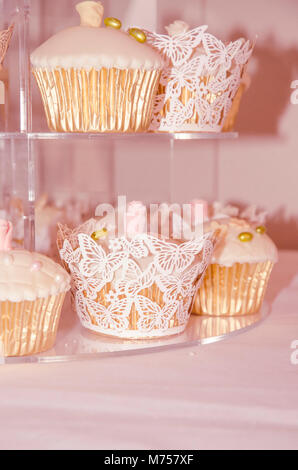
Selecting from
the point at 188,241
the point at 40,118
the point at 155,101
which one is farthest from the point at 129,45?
the point at 40,118

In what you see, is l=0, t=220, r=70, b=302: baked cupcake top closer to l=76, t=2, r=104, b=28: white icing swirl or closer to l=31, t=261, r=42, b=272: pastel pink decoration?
l=31, t=261, r=42, b=272: pastel pink decoration

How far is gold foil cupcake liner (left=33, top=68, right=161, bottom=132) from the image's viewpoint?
1248 millimetres

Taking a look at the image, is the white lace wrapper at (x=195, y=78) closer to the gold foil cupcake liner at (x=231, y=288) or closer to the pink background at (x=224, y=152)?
the gold foil cupcake liner at (x=231, y=288)

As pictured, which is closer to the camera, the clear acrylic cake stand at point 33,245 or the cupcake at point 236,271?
the clear acrylic cake stand at point 33,245

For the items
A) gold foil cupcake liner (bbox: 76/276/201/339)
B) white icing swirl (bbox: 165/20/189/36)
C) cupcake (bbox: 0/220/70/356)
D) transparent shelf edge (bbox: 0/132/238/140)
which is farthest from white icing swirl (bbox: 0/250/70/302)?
white icing swirl (bbox: 165/20/189/36)

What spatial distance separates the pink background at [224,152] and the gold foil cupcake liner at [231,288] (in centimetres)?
126

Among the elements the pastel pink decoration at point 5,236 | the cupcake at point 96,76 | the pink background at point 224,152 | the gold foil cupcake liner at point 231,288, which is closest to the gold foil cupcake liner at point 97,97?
the cupcake at point 96,76

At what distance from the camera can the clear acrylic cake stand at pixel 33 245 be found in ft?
3.94

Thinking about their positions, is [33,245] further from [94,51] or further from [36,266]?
[94,51]

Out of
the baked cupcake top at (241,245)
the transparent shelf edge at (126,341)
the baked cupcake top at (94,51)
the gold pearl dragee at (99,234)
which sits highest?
the baked cupcake top at (94,51)

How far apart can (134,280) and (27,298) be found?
0.20m
